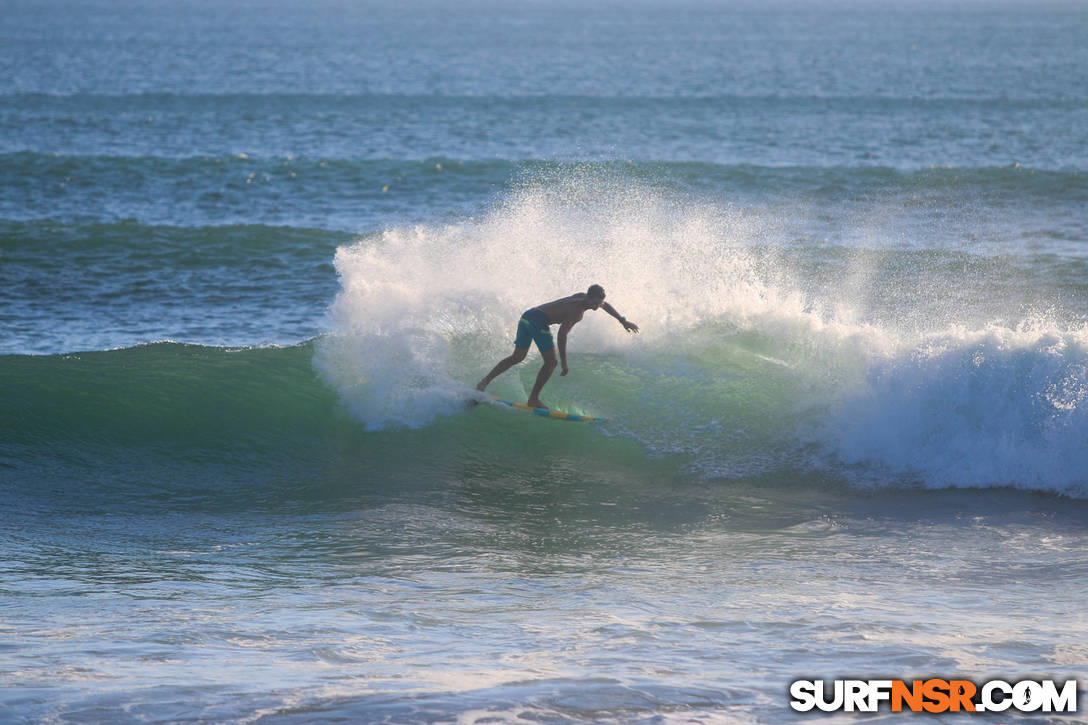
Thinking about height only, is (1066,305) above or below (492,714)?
above

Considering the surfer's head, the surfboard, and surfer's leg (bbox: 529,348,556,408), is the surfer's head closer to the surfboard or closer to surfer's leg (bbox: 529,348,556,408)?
surfer's leg (bbox: 529,348,556,408)

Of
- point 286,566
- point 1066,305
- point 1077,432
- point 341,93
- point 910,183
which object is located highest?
point 341,93

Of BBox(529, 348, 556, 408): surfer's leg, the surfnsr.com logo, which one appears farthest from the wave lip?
the surfnsr.com logo

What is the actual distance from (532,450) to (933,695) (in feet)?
19.8

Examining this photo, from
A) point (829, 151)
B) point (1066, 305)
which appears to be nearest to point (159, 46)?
point (829, 151)

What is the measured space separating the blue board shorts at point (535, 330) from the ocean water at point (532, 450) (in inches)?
37.7

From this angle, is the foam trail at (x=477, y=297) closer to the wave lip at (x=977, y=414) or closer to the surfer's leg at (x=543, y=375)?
the surfer's leg at (x=543, y=375)

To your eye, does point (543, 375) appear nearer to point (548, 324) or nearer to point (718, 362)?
point (548, 324)

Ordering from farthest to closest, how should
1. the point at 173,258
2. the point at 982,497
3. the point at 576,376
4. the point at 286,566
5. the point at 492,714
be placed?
the point at 173,258 → the point at 576,376 → the point at 982,497 → the point at 286,566 → the point at 492,714

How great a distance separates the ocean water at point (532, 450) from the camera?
6000 mm

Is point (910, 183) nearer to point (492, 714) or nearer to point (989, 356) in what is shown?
point (989, 356)

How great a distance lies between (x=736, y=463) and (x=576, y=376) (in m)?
2.44

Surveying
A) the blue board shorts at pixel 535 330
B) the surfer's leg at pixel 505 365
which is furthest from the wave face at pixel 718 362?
the blue board shorts at pixel 535 330

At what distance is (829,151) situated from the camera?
33031 mm
